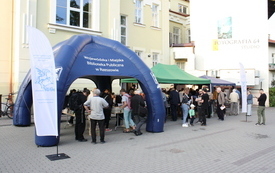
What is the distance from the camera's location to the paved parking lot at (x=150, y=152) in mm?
5648

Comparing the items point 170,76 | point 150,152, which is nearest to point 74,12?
point 170,76

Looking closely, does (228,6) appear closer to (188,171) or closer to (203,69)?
(203,69)

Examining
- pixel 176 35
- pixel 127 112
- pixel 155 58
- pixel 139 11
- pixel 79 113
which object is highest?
pixel 139 11

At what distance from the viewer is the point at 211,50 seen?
25.8 m

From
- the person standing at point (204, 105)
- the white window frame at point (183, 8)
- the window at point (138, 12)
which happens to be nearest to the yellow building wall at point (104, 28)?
the window at point (138, 12)

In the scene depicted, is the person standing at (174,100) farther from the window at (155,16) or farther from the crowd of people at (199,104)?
the window at (155,16)

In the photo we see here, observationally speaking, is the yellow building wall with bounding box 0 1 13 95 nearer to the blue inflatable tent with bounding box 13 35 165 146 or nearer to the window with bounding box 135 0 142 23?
the blue inflatable tent with bounding box 13 35 165 146

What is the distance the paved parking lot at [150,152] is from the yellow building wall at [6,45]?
5.16 metres

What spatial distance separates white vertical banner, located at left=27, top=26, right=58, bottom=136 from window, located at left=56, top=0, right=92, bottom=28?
382 inches

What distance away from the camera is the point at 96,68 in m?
8.77

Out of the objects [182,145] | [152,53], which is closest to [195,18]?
[152,53]

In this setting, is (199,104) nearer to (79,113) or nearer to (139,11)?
(79,113)

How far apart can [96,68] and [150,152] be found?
3.55 meters

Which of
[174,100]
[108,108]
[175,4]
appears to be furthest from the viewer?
[175,4]
